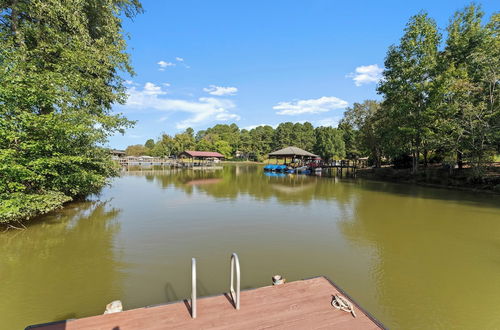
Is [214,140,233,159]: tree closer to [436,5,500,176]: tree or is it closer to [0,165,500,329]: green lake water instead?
[436,5,500,176]: tree

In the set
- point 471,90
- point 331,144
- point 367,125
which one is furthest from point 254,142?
point 471,90

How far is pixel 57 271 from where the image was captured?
16.6ft

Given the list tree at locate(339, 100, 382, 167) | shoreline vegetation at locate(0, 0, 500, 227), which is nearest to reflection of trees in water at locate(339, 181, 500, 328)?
shoreline vegetation at locate(0, 0, 500, 227)

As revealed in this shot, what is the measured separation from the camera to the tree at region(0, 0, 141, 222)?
22.3ft

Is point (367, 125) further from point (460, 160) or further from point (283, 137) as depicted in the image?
point (283, 137)

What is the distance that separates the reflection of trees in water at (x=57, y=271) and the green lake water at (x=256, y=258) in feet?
0.08

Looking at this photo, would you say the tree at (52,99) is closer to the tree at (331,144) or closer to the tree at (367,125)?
the tree at (367,125)

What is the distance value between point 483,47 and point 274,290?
25.8m

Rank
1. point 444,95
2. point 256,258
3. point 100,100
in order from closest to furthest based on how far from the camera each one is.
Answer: point 256,258, point 100,100, point 444,95

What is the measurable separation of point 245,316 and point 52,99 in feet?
30.6

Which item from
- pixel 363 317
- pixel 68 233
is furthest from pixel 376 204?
pixel 68 233

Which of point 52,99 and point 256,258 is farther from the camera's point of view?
point 52,99

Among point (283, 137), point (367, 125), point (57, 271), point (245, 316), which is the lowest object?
point (57, 271)

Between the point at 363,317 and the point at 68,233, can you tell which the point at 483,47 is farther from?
the point at 68,233
